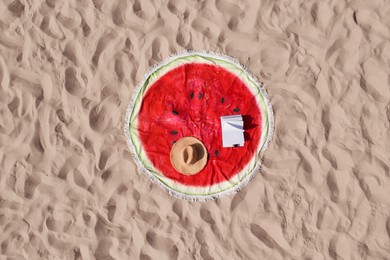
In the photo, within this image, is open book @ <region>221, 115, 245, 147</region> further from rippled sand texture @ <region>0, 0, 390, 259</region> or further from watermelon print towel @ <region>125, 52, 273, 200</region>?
rippled sand texture @ <region>0, 0, 390, 259</region>

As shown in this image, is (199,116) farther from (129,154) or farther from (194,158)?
(129,154)

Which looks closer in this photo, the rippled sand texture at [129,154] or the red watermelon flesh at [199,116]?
the rippled sand texture at [129,154]

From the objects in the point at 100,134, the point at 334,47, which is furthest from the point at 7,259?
the point at 334,47

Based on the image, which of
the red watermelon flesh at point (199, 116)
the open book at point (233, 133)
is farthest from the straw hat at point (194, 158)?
the open book at point (233, 133)

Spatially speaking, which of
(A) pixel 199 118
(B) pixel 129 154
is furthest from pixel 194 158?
(B) pixel 129 154

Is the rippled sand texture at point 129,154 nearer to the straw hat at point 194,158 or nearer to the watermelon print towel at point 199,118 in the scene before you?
the watermelon print towel at point 199,118

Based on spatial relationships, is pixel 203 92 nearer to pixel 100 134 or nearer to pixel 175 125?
pixel 175 125
